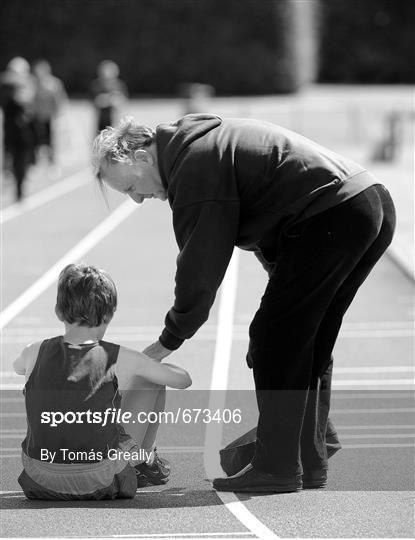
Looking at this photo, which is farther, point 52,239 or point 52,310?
point 52,239

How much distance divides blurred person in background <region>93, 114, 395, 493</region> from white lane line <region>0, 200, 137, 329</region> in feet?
14.0

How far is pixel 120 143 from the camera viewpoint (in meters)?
4.77

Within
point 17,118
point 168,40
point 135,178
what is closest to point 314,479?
point 135,178

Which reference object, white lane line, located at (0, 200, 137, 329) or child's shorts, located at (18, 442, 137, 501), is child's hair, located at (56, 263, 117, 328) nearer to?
child's shorts, located at (18, 442, 137, 501)

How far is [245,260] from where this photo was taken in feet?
39.5

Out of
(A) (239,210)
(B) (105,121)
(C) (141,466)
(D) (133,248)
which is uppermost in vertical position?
(A) (239,210)

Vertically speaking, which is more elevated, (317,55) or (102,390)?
(102,390)

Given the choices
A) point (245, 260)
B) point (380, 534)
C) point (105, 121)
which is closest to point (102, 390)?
point (380, 534)

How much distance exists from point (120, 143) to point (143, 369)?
0.87 meters

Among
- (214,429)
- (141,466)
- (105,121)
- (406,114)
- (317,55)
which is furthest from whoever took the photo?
(317,55)

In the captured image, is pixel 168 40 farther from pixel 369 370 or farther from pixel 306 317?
pixel 306 317

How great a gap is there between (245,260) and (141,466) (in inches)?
274

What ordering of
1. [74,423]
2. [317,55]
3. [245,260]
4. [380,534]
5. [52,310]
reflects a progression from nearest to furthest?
[380,534] < [74,423] < [52,310] < [245,260] < [317,55]

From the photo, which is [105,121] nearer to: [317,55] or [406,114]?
[406,114]
